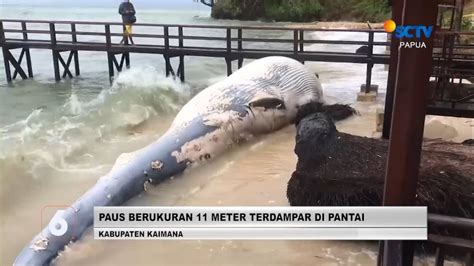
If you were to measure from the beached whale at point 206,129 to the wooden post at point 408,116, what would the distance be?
44.5 inches

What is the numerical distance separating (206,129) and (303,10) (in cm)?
→ 99

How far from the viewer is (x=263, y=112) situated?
3084mm

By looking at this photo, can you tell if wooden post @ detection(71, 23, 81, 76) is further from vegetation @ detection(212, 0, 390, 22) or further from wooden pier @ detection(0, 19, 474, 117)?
vegetation @ detection(212, 0, 390, 22)

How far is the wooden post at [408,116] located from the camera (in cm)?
139

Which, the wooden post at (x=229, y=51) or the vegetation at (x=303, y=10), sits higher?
the vegetation at (x=303, y=10)

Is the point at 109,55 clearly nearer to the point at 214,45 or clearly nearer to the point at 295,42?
the point at 214,45

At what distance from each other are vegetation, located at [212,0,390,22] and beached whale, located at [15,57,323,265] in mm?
460

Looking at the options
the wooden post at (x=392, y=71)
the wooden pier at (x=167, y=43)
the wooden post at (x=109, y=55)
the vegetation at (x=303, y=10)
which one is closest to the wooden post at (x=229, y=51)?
the wooden pier at (x=167, y=43)

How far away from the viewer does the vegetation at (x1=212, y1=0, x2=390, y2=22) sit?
75.8 inches

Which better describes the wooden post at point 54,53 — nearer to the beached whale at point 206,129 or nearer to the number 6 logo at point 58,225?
the beached whale at point 206,129

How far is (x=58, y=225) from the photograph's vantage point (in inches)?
73.0

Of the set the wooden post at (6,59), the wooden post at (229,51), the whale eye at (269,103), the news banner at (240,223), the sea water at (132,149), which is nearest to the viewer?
the news banner at (240,223)

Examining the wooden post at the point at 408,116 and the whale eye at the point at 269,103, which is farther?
the whale eye at the point at 269,103

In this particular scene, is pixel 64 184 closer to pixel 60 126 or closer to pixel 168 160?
pixel 168 160
